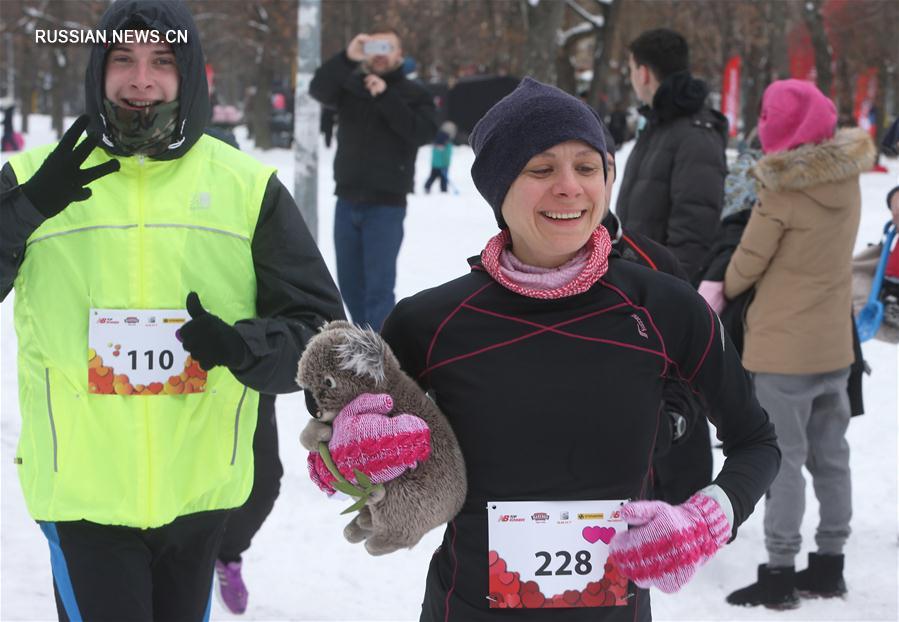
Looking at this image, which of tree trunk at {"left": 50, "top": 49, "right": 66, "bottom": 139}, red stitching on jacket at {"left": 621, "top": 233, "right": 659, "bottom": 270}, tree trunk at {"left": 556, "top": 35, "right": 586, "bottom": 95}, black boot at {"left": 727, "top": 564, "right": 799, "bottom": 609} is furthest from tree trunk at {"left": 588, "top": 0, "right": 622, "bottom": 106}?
red stitching on jacket at {"left": 621, "top": 233, "right": 659, "bottom": 270}

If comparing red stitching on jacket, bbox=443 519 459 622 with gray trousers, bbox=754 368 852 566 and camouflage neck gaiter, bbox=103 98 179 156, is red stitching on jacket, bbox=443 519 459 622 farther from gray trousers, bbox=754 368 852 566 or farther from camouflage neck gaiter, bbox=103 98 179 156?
gray trousers, bbox=754 368 852 566

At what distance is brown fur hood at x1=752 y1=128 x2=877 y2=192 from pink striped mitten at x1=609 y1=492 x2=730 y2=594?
2.54m

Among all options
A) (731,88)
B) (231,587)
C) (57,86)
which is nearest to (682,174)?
(231,587)

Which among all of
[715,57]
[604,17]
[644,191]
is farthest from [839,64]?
[644,191]

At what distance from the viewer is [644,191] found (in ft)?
16.5

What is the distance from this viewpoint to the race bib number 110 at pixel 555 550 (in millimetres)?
2105

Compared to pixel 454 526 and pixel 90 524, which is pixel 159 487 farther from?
pixel 454 526

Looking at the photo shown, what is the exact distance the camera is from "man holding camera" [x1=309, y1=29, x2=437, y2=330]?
23.1 feet

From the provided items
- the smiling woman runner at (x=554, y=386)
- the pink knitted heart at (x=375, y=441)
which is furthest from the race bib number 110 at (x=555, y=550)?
the pink knitted heart at (x=375, y=441)

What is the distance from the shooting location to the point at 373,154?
707cm

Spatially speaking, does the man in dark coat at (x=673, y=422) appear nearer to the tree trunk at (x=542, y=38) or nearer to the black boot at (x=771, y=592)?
the black boot at (x=771, y=592)

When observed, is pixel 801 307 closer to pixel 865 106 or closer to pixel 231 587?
pixel 231 587

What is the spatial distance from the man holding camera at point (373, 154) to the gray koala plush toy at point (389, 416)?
4.95m

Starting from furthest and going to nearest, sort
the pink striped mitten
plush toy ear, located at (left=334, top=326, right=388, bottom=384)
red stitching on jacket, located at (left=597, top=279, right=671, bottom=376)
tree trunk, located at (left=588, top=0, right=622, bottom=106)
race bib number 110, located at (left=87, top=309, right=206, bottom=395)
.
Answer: tree trunk, located at (left=588, top=0, right=622, bottom=106) → race bib number 110, located at (left=87, top=309, right=206, bottom=395) → red stitching on jacket, located at (left=597, top=279, right=671, bottom=376) → plush toy ear, located at (left=334, top=326, right=388, bottom=384) → the pink striped mitten
